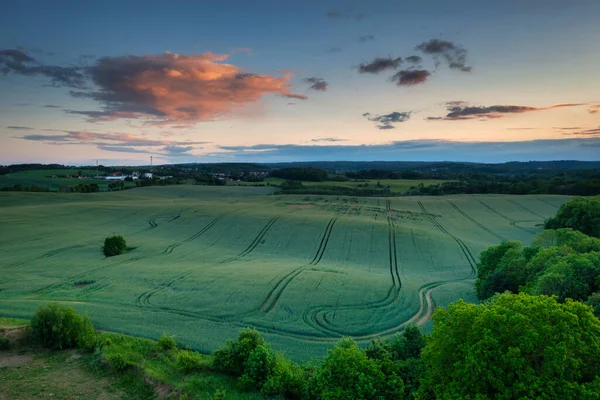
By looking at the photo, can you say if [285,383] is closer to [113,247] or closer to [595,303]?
[595,303]

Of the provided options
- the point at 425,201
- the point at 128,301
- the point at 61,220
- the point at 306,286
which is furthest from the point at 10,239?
the point at 425,201

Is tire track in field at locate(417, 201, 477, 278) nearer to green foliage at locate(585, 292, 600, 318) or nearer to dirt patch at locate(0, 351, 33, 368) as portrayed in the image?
green foliage at locate(585, 292, 600, 318)

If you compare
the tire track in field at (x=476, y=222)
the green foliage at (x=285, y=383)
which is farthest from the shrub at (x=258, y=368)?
the tire track in field at (x=476, y=222)

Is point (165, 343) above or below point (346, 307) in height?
above

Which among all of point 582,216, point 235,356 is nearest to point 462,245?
point 582,216

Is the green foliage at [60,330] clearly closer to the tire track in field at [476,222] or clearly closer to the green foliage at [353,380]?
the green foliage at [353,380]

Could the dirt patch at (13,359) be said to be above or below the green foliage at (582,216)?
below
